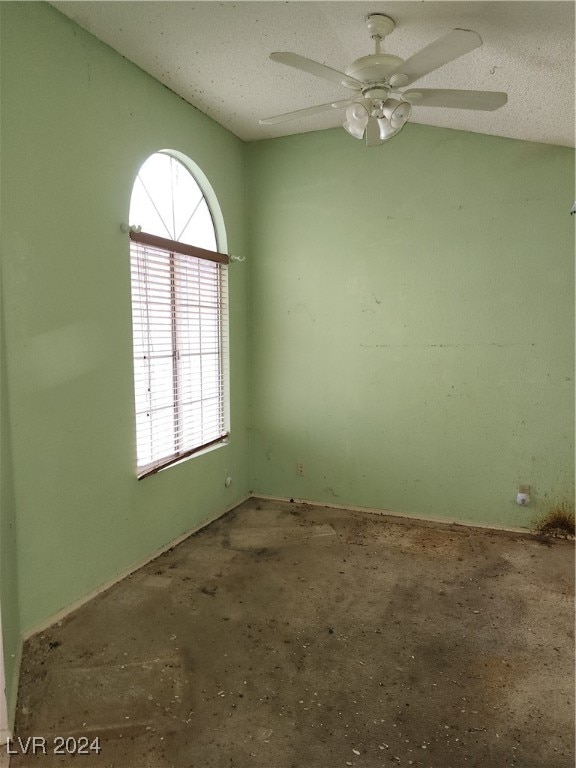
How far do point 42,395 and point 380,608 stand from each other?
206 cm

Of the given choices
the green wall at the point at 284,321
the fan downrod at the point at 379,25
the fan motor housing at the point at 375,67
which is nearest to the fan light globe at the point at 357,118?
the fan motor housing at the point at 375,67

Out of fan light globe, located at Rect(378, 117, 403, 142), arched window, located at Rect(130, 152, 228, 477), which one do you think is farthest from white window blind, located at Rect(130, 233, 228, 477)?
fan light globe, located at Rect(378, 117, 403, 142)

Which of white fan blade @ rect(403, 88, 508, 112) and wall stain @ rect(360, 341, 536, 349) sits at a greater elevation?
white fan blade @ rect(403, 88, 508, 112)

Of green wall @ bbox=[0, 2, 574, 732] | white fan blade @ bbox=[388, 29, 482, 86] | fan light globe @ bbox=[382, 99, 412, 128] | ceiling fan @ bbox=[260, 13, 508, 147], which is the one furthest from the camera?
green wall @ bbox=[0, 2, 574, 732]

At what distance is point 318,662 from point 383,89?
2.57 meters

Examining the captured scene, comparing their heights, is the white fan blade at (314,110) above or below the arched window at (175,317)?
above

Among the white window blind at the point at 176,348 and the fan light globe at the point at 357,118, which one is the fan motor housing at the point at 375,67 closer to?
the fan light globe at the point at 357,118

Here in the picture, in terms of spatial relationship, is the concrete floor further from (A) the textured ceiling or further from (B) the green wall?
(A) the textured ceiling

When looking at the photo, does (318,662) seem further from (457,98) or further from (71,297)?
(457,98)

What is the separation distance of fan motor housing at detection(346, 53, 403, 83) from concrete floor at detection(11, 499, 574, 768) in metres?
2.57

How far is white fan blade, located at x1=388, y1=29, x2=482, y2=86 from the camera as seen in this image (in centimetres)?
170

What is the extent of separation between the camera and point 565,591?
2.82m

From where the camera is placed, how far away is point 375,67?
2.05m

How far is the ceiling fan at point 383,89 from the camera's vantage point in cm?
194
